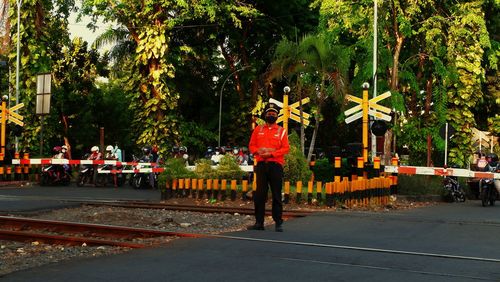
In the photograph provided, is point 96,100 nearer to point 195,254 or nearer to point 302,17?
point 302,17

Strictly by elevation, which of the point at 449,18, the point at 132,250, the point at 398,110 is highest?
the point at 449,18

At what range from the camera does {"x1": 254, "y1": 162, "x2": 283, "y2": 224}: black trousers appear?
456 inches

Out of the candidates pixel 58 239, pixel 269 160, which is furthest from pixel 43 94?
pixel 269 160

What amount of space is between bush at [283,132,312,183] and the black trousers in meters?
8.30

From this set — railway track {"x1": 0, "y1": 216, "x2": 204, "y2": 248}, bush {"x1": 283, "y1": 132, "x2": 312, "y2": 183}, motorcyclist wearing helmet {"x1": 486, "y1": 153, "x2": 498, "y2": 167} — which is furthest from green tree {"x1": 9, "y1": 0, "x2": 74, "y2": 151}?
railway track {"x1": 0, "y1": 216, "x2": 204, "y2": 248}

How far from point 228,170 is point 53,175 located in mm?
10353

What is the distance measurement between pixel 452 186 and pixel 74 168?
1804 centimetres

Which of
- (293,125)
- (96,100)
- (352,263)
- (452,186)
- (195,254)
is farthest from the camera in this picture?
(96,100)

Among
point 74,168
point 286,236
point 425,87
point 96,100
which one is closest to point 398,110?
point 425,87

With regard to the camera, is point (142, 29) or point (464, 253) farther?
point (142, 29)

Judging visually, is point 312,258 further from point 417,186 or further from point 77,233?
point 417,186

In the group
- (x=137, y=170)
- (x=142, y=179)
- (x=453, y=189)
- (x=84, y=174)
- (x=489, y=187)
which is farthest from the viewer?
(x=84, y=174)

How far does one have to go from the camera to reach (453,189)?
2348 cm

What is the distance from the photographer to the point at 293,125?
42.2 meters
